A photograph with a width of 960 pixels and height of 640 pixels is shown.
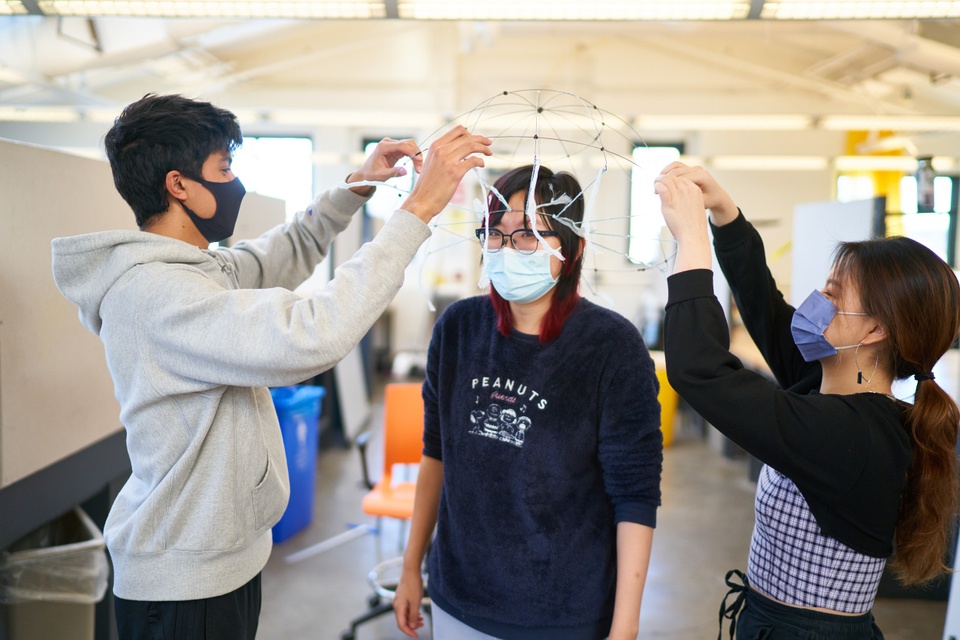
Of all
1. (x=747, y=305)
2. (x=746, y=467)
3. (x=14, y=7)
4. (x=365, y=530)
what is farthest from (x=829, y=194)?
(x=14, y=7)

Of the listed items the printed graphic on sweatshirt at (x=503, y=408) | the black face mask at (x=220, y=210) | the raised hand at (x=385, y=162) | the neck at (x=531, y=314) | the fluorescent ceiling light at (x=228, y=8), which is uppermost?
the fluorescent ceiling light at (x=228, y=8)

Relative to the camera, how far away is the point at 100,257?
114 centimetres

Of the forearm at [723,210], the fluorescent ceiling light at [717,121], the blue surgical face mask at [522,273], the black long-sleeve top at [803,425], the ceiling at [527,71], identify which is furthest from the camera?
the ceiling at [527,71]

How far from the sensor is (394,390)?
2898 millimetres

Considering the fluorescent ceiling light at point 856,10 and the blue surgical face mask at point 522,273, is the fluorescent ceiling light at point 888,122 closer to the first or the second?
the fluorescent ceiling light at point 856,10

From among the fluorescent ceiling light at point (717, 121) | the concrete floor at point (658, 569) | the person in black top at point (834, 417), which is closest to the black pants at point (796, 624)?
the person in black top at point (834, 417)

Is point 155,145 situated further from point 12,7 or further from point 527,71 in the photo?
point 527,71

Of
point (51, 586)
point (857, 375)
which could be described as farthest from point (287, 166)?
point (857, 375)

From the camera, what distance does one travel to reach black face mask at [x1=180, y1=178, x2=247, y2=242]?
1.23 meters

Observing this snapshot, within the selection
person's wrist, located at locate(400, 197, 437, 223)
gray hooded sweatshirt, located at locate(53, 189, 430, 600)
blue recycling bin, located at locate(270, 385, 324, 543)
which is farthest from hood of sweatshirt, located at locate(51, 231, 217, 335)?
blue recycling bin, located at locate(270, 385, 324, 543)

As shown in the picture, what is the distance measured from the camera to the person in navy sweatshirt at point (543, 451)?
1.24 metres

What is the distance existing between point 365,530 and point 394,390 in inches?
47.7

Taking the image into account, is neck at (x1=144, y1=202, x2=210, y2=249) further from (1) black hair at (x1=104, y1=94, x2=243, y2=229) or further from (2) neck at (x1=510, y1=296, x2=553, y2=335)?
(2) neck at (x1=510, y1=296, x2=553, y2=335)

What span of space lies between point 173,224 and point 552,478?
84 cm
